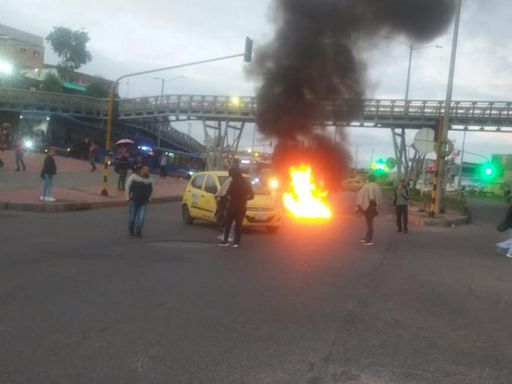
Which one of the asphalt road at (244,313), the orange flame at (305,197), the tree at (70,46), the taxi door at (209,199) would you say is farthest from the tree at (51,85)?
the asphalt road at (244,313)

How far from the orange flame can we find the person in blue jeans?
350 inches

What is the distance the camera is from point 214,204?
14.0 metres

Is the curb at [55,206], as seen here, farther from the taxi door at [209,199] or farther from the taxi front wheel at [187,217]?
the taxi door at [209,199]

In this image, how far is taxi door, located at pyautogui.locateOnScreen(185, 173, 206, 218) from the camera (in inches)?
575

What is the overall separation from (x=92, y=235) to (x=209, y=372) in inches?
315

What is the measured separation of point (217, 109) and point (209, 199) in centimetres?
3630

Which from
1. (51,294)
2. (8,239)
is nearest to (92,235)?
(8,239)

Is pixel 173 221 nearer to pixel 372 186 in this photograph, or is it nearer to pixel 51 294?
pixel 372 186

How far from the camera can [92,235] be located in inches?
459

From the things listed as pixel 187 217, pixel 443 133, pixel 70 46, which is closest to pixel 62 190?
pixel 187 217

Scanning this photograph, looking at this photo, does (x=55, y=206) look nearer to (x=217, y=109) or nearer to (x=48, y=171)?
(x=48, y=171)

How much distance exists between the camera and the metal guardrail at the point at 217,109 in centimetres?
4028

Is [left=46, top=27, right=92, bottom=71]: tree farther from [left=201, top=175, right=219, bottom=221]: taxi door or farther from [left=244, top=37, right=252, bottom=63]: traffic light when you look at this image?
[left=201, top=175, right=219, bottom=221]: taxi door

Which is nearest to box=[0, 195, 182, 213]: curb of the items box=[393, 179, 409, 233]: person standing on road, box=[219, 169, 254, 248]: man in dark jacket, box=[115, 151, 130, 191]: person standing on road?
box=[115, 151, 130, 191]: person standing on road
